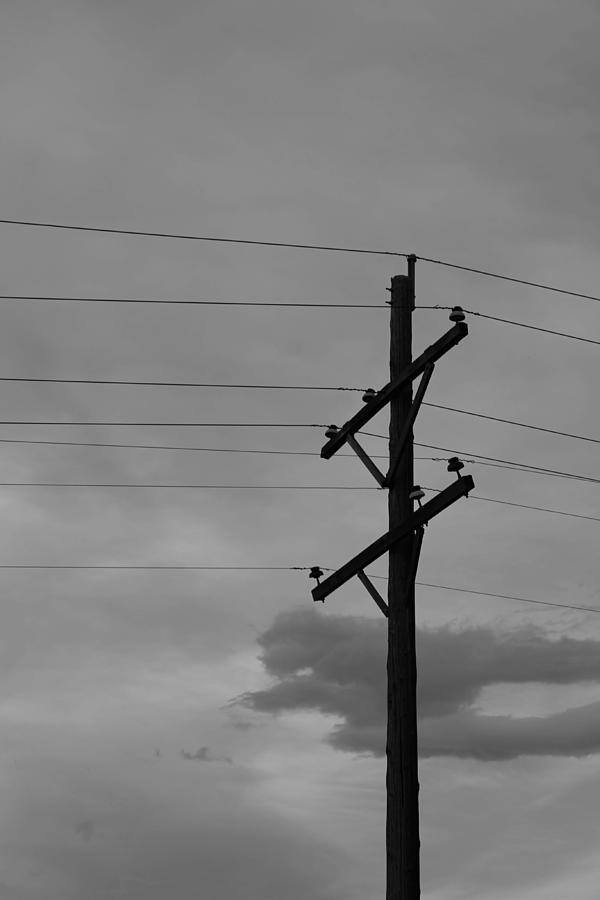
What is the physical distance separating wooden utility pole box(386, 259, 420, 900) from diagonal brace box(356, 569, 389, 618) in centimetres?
10

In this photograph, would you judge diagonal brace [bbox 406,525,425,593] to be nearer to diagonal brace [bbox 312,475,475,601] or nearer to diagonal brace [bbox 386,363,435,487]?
diagonal brace [bbox 312,475,475,601]

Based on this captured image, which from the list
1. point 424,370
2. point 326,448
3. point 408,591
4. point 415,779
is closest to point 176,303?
point 326,448

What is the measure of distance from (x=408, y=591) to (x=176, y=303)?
5.91 m

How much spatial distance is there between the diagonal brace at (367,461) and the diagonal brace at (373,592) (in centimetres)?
115

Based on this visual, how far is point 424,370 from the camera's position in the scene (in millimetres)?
17250

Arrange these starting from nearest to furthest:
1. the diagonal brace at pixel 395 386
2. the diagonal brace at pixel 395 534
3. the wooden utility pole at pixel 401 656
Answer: the wooden utility pole at pixel 401 656 < the diagonal brace at pixel 395 534 < the diagonal brace at pixel 395 386

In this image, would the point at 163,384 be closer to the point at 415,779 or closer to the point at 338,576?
the point at 338,576

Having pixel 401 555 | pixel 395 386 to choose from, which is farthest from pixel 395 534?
pixel 395 386

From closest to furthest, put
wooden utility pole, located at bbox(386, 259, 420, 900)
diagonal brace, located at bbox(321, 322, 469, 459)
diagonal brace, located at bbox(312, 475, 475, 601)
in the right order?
wooden utility pole, located at bbox(386, 259, 420, 900), diagonal brace, located at bbox(312, 475, 475, 601), diagonal brace, located at bbox(321, 322, 469, 459)

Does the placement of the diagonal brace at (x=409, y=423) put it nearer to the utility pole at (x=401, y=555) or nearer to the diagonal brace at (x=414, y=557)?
the utility pole at (x=401, y=555)

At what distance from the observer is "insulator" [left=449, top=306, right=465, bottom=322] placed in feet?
54.9

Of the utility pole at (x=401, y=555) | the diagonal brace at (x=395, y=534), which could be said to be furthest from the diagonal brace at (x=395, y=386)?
the diagonal brace at (x=395, y=534)

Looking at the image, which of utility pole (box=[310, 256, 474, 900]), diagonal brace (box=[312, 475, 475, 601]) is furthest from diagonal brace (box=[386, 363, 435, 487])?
diagonal brace (box=[312, 475, 475, 601])

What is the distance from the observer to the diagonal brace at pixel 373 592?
16.9 m
